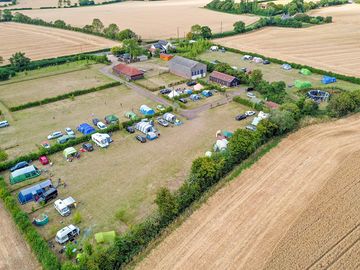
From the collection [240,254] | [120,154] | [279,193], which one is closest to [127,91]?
[120,154]

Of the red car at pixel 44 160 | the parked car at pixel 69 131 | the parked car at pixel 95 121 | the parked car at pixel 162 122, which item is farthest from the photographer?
the parked car at pixel 95 121

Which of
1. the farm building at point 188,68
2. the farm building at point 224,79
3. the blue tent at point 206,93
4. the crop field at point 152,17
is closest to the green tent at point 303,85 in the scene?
the farm building at point 224,79

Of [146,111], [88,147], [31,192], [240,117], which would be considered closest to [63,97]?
[146,111]

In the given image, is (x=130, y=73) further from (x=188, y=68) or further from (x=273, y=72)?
(x=273, y=72)

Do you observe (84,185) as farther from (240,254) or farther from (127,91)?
(127,91)

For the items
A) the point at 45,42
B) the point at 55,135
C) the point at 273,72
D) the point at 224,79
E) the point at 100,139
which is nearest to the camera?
the point at 100,139

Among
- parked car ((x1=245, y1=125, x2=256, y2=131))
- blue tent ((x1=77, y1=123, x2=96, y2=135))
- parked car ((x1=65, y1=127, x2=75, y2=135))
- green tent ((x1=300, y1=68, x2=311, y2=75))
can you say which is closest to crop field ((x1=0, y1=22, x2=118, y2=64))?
parked car ((x1=65, y1=127, x2=75, y2=135))

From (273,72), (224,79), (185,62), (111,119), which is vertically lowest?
(111,119)

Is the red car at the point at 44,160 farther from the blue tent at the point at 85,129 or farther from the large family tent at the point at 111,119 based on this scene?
the large family tent at the point at 111,119
